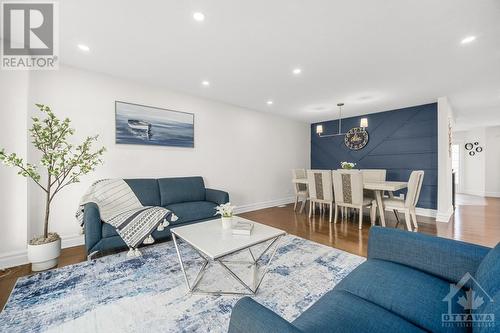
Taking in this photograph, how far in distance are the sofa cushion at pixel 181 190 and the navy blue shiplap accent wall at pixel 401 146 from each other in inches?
165

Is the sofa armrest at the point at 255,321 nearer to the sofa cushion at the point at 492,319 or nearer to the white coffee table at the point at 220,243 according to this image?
the sofa cushion at the point at 492,319

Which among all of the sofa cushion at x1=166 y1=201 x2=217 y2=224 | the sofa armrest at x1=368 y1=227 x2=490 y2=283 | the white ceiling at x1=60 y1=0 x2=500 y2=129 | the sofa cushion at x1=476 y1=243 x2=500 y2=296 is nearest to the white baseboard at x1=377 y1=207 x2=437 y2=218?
the white ceiling at x1=60 y1=0 x2=500 y2=129

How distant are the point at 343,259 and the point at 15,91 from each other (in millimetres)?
4144

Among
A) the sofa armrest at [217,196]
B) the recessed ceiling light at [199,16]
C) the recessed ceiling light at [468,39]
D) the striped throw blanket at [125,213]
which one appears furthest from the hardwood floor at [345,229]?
the recessed ceiling light at [199,16]

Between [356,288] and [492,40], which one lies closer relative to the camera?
[356,288]

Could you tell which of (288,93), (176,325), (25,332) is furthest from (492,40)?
(25,332)

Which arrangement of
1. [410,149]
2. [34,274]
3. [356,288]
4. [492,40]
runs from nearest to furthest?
[356,288], [34,274], [492,40], [410,149]

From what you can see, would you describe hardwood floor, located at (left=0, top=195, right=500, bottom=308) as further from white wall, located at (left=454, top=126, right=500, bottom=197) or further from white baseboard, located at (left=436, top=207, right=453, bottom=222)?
white wall, located at (left=454, top=126, right=500, bottom=197)

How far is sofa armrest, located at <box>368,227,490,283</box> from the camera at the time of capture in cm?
117

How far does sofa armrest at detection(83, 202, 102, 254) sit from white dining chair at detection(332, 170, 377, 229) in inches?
146

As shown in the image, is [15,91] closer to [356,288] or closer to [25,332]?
[25,332]

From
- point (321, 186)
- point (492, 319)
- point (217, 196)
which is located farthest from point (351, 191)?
point (492, 319)

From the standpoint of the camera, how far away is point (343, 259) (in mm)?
2369

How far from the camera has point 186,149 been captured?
153 inches
